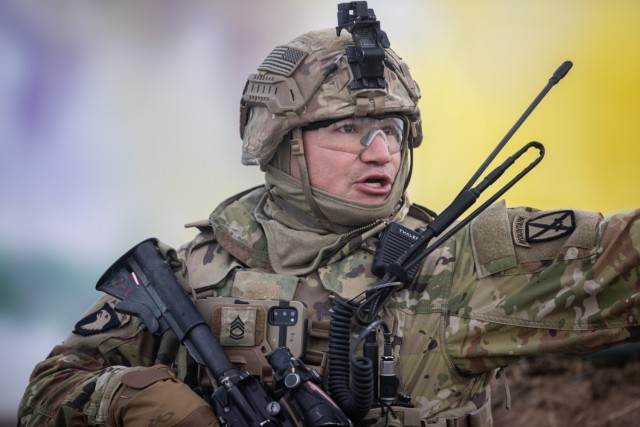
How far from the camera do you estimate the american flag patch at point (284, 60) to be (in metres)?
4.56

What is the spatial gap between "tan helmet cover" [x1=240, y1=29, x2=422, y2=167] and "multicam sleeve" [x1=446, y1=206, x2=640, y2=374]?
0.70 meters

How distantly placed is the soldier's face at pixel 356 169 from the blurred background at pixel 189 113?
2.54 m

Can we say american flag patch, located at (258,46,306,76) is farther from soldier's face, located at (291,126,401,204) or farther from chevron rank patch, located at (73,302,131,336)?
chevron rank patch, located at (73,302,131,336)

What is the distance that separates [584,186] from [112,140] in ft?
10.9

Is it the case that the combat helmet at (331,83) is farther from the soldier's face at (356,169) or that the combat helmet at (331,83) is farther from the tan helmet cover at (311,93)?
the soldier's face at (356,169)

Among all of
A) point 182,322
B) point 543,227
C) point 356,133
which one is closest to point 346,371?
point 182,322

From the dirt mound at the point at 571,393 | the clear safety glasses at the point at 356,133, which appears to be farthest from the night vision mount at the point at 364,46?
the dirt mound at the point at 571,393

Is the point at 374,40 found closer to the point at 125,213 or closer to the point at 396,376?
the point at 396,376

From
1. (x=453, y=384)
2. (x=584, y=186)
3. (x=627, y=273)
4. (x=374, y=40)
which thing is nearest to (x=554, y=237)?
(x=627, y=273)

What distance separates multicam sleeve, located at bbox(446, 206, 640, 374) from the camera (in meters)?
3.72

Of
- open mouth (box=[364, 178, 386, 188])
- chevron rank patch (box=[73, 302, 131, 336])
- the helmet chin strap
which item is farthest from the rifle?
open mouth (box=[364, 178, 386, 188])

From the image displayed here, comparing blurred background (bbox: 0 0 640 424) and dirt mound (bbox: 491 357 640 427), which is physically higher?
blurred background (bbox: 0 0 640 424)

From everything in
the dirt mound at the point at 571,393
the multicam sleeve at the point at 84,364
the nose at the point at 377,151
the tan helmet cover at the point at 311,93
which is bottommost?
the dirt mound at the point at 571,393

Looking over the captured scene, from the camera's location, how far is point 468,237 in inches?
167
